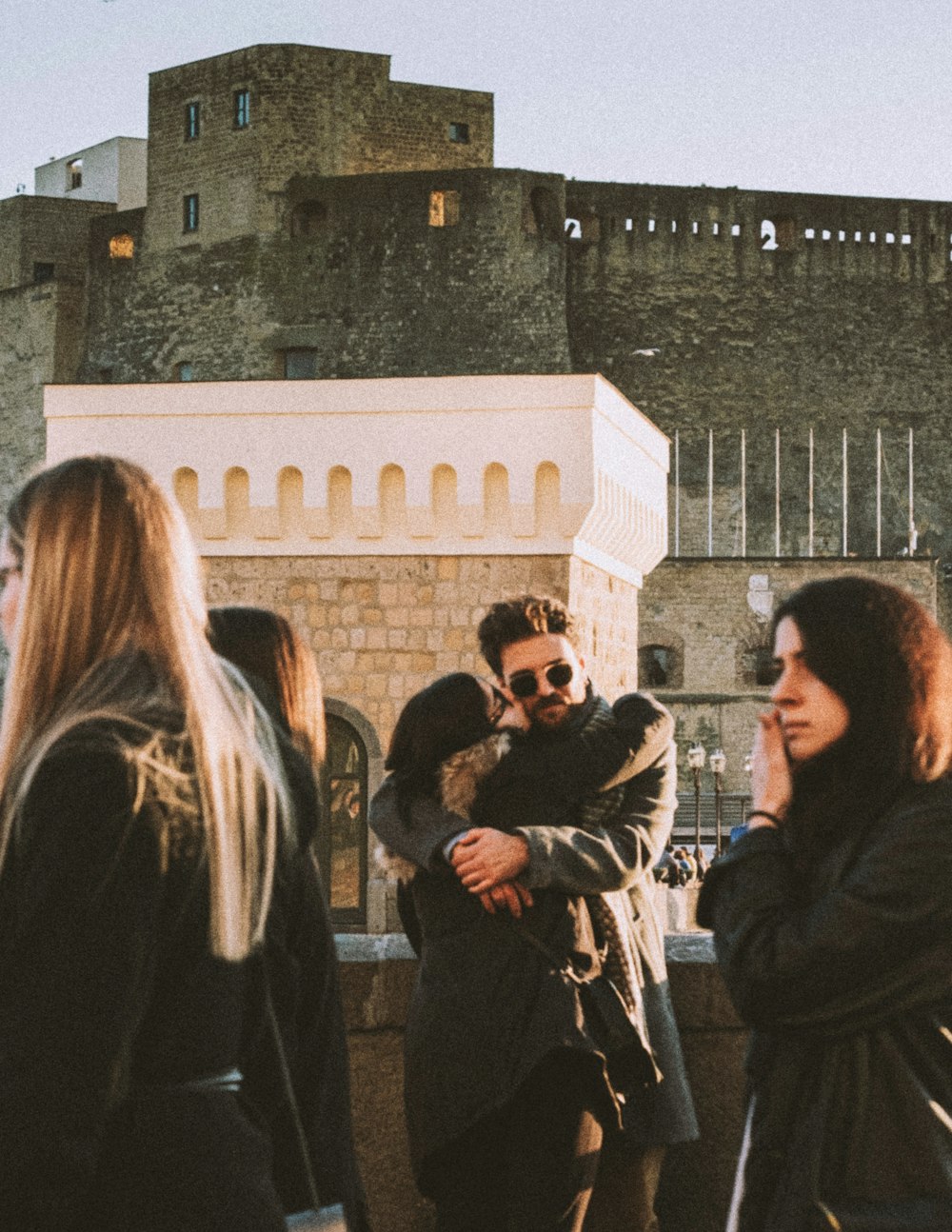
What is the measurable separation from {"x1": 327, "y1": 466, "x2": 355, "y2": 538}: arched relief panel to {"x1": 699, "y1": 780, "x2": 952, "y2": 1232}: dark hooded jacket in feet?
21.4

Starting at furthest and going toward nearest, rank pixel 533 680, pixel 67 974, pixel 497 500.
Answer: pixel 497 500, pixel 533 680, pixel 67 974

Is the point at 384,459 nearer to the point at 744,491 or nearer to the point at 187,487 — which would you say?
the point at 187,487

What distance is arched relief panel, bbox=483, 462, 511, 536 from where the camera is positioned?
8.05 meters

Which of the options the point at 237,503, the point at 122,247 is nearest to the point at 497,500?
the point at 237,503

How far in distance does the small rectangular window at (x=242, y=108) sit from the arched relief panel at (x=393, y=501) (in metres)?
27.8

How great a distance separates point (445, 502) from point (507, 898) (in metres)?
5.66

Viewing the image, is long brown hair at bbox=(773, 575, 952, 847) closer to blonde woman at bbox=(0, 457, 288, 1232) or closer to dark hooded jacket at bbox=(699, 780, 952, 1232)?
dark hooded jacket at bbox=(699, 780, 952, 1232)

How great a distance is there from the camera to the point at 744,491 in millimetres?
33969

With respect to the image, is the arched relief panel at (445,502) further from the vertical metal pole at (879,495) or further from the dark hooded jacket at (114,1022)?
the vertical metal pole at (879,495)

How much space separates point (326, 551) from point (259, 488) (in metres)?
0.47

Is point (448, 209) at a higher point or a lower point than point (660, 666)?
higher

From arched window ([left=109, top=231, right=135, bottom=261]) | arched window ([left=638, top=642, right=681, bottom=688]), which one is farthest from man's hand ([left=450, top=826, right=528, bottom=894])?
arched window ([left=109, top=231, right=135, bottom=261])

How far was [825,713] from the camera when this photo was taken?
1967mm

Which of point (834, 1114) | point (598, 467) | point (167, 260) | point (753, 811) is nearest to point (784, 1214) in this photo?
point (834, 1114)
